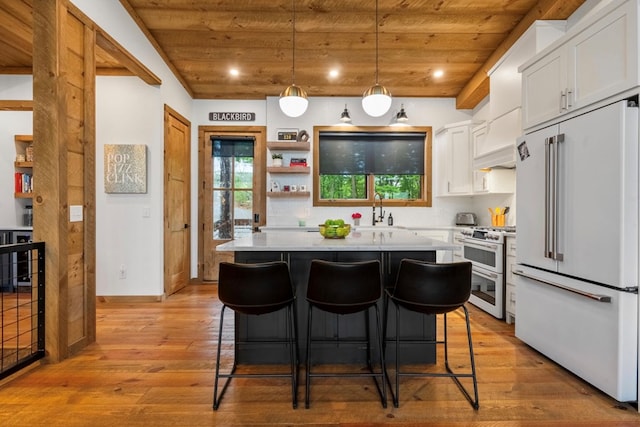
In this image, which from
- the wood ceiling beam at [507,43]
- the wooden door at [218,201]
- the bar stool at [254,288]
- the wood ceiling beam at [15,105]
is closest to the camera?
the bar stool at [254,288]

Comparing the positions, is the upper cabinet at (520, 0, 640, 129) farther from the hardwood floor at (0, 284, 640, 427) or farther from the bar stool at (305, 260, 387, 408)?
the hardwood floor at (0, 284, 640, 427)

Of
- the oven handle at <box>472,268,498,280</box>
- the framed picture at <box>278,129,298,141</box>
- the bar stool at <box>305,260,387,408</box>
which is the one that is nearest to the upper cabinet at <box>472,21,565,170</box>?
the oven handle at <box>472,268,498,280</box>

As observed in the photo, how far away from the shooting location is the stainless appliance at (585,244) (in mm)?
1955

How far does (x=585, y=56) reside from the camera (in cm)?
222

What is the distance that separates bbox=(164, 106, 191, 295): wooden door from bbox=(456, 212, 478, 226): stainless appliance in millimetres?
4203

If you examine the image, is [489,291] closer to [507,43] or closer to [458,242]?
[458,242]

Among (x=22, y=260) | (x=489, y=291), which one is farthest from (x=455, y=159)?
(x=22, y=260)

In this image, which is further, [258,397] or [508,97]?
[508,97]

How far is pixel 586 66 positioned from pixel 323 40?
2694 mm

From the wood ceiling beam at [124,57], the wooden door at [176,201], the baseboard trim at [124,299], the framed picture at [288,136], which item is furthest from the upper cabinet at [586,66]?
the baseboard trim at [124,299]

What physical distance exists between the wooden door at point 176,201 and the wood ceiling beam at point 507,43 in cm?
419

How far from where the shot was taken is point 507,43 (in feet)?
12.6

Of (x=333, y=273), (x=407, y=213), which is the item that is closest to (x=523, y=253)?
(x=333, y=273)

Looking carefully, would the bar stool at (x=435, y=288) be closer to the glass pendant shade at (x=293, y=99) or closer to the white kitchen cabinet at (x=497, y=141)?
the glass pendant shade at (x=293, y=99)
